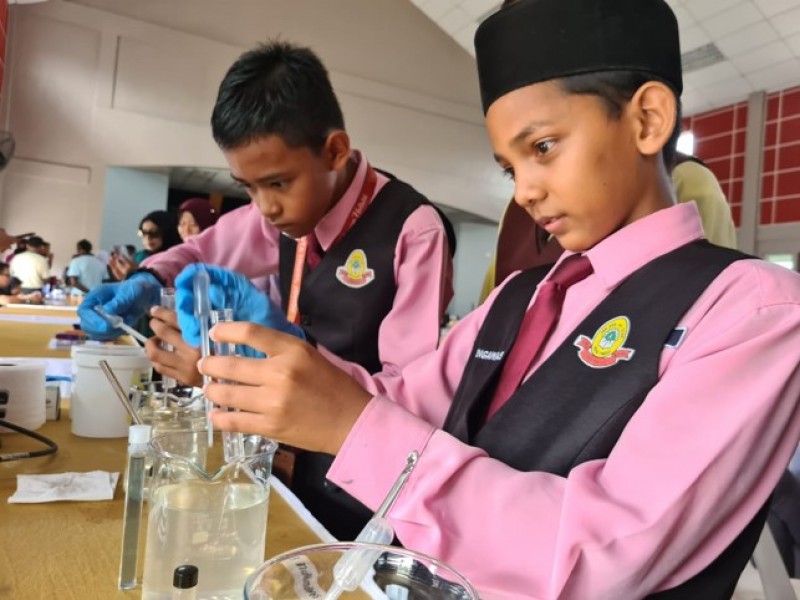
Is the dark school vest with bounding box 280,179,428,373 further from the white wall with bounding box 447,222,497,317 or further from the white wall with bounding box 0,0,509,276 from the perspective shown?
the white wall with bounding box 447,222,497,317

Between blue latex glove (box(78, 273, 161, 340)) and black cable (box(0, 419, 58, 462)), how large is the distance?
50cm

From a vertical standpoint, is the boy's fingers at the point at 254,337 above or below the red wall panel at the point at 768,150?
below

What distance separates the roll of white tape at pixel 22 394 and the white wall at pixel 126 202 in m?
6.91

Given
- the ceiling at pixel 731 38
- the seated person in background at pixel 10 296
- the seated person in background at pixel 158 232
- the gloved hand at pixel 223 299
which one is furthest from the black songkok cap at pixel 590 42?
the ceiling at pixel 731 38

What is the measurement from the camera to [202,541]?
52cm

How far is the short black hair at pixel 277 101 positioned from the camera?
1253 mm

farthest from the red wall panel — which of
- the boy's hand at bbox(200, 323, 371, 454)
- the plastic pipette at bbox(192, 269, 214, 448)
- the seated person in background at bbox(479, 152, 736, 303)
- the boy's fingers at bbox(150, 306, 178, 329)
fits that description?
the boy's hand at bbox(200, 323, 371, 454)

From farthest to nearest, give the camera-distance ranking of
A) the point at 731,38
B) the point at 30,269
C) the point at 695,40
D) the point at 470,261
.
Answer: the point at 470,261 → the point at 695,40 → the point at 731,38 → the point at 30,269

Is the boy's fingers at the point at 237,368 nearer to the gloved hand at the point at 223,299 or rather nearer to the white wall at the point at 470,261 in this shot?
the gloved hand at the point at 223,299

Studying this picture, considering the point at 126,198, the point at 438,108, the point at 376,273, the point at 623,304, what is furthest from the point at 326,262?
the point at 438,108

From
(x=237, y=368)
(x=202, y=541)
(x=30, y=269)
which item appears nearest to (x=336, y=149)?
(x=237, y=368)

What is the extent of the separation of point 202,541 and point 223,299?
420 mm

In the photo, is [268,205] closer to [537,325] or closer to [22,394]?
[22,394]

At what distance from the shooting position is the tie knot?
2.69ft
